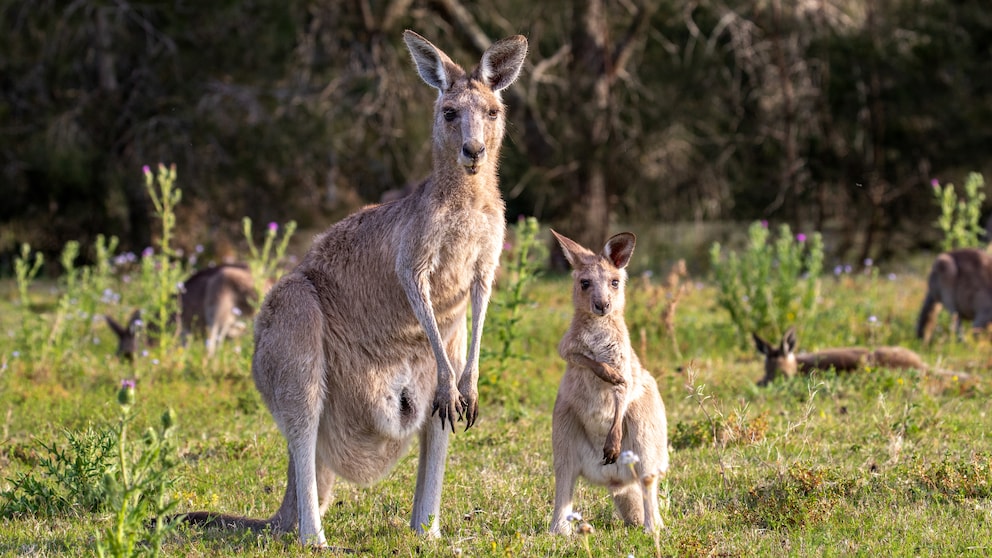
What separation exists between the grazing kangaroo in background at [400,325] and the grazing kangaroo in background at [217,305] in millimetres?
4587

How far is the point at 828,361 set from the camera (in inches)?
292

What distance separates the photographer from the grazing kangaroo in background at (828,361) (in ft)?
23.7

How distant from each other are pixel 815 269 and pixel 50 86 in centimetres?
1187

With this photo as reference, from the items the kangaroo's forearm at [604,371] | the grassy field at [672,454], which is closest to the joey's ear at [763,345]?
the grassy field at [672,454]

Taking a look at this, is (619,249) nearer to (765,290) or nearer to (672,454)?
(672,454)

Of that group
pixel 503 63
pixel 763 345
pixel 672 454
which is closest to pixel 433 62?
pixel 503 63

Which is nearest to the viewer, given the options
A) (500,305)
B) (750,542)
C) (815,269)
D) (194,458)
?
(750,542)

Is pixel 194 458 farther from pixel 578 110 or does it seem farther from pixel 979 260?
pixel 578 110

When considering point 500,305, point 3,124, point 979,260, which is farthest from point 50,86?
point 979,260

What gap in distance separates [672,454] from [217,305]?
480cm

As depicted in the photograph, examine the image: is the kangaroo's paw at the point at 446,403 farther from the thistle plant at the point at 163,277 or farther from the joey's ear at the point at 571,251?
the thistle plant at the point at 163,277

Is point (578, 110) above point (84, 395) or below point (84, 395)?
above

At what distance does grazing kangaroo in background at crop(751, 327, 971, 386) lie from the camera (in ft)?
23.7

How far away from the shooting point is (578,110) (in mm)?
13742
